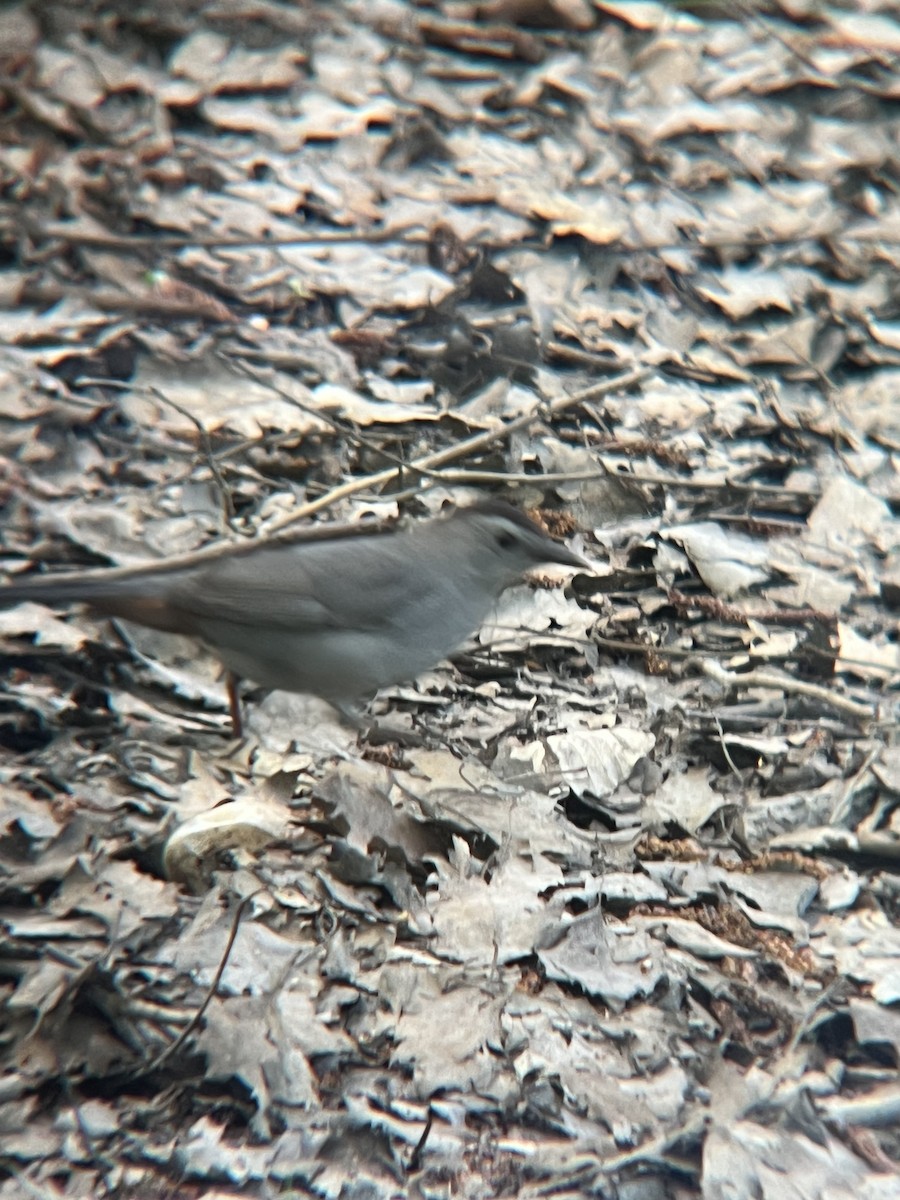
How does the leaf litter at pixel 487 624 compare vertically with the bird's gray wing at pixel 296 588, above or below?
below

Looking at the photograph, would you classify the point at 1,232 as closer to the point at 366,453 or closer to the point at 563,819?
the point at 366,453

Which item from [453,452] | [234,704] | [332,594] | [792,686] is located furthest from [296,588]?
[792,686]

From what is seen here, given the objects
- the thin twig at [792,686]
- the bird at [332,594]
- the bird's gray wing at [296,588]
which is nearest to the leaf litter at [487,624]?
A: the thin twig at [792,686]

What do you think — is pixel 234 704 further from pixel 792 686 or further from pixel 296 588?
pixel 792 686

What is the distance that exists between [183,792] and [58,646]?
0.69m

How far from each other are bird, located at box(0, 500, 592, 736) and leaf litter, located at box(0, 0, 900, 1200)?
292mm

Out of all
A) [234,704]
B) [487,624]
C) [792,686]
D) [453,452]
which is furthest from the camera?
[453,452]

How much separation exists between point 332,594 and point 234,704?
48 centimetres

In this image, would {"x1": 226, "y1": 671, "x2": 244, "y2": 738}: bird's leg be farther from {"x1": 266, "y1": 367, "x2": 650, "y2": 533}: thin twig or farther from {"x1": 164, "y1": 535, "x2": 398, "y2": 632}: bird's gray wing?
{"x1": 266, "y1": 367, "x2": 650, "y2": 533}: thin twig

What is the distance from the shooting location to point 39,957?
2941mm

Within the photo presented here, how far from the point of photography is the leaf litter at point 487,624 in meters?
2.83

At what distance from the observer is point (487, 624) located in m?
4.57

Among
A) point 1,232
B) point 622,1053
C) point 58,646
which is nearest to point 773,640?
point 622,1053

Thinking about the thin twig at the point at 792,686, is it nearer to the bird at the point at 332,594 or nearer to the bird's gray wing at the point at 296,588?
the bird at the point at 332,594
